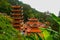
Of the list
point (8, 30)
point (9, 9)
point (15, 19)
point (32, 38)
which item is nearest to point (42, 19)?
point (9, 9)

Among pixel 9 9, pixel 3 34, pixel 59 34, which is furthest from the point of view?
pixel 9 9

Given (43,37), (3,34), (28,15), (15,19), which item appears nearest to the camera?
(43,37)

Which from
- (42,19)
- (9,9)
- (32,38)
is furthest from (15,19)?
(32,38)

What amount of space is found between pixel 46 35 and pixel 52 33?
186mm

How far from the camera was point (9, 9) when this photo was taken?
3481 cm

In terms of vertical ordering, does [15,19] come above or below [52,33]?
below

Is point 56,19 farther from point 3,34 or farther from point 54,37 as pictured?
point 3,34

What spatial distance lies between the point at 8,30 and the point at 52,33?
11.8m

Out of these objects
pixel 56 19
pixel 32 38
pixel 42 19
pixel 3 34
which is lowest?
pixel 42 19

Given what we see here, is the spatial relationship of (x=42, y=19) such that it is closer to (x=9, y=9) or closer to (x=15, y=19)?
(x=9, y=9)

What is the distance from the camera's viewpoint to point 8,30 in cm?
1494

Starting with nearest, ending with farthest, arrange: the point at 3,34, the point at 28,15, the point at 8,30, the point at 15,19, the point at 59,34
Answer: the point at 59,34
the point at 3,34
the point at 8,30
the point at 15,19
the point at 28,15

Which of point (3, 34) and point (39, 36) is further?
point (3, 34)

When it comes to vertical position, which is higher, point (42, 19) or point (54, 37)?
point (54, 37)
